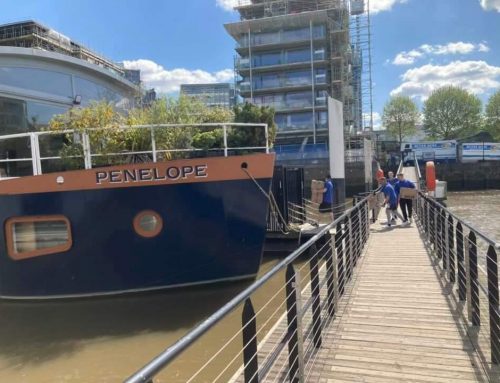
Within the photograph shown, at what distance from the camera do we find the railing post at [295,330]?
3.96 m

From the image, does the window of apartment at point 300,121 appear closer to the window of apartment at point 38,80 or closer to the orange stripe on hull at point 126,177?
the window of apartment at point 38,80

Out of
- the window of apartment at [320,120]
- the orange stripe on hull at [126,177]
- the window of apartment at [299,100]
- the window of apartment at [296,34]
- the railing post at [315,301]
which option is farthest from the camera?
the window of apartment at [296,34]

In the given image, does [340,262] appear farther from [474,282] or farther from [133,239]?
[133,239]

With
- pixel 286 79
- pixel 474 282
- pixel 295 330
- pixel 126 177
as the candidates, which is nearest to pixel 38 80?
pixel 126 177

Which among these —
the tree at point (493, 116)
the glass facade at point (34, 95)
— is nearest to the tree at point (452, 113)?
the tree at point (493, 116)

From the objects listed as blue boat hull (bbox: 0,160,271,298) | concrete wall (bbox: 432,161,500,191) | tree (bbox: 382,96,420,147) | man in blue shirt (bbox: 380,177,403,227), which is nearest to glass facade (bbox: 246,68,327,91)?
tree (bbox: 382,96,420,147)

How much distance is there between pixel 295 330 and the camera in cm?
401

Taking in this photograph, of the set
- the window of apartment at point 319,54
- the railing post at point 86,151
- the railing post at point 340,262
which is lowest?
the railing post at point 340,262

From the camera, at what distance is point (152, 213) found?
8.60m

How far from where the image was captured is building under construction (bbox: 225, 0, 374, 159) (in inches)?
2185

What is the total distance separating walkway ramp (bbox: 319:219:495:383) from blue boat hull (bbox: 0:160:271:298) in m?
2.60

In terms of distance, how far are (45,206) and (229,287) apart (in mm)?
3720

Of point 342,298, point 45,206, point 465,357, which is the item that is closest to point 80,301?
point 45,206

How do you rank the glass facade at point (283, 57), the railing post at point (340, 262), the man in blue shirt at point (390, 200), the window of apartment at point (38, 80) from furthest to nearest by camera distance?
the glass facade at point (283, 57), the window of apartment at point (38, 80), the man in blue shirt at point (390, 200), the railing post at point (340, 262)
